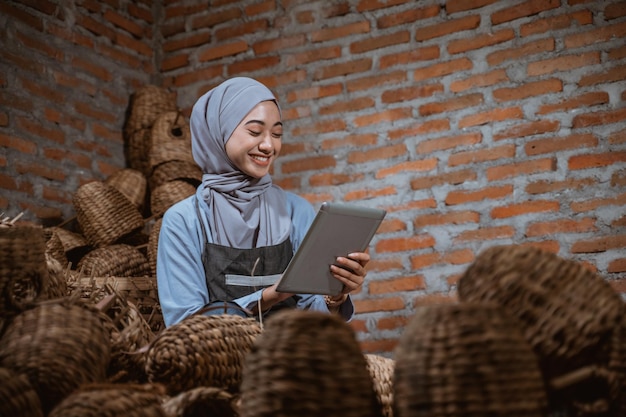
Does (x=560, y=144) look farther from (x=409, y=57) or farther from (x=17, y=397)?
(x=17, y=397)

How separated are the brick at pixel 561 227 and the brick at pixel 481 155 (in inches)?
13.7

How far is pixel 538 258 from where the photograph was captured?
110cm

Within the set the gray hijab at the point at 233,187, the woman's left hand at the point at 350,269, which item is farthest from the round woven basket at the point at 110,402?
the gray hijab at the point at 233,187

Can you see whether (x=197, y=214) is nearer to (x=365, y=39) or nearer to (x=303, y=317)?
(x=303, y=317)

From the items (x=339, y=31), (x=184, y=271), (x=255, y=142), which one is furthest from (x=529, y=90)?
(x=184, y=271)

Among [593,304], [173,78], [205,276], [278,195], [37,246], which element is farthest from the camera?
[173,78]

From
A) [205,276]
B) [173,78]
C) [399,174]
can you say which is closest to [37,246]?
[205,276]

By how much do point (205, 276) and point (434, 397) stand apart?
4.68 ft

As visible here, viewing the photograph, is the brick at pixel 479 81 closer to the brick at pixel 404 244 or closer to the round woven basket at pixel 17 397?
the brick at pixel 404 244

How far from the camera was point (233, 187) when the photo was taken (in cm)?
248

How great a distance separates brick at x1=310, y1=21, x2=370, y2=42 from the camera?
3.78m

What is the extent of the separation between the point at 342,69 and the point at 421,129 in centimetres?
55

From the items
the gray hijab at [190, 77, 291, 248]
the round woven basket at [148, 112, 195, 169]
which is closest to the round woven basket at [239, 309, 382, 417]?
the gray hijab at [190, 77, 291, 248]

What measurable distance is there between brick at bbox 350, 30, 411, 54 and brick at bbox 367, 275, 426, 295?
118 cm
